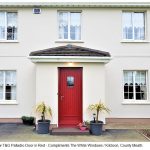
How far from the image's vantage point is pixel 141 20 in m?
17.5

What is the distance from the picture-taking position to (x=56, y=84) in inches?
571

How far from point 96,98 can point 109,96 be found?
249cm

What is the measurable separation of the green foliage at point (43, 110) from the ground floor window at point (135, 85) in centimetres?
509

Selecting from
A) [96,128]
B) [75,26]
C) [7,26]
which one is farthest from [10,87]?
[96,128]

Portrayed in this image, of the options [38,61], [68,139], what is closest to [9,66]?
[38,61]

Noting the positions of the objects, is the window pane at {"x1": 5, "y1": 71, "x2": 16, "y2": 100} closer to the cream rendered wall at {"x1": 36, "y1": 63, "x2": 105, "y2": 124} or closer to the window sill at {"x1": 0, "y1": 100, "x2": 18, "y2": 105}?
the window sill at {"x1": 0, "y1": 100, "x2": 18, "y2": 105}

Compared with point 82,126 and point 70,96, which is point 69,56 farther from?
point 82,126

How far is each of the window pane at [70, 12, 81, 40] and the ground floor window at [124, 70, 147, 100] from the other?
355cm

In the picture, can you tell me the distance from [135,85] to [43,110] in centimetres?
608

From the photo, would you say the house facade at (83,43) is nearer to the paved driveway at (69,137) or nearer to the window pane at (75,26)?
the window pane at (75,26)

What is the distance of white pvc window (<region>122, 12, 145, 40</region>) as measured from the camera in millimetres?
17391

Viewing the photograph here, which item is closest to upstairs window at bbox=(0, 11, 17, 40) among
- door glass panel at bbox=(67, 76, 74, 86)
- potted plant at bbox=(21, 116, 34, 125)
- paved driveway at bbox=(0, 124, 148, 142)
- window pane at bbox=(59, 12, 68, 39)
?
window pane at bbox=(59, 12, 68, 39)

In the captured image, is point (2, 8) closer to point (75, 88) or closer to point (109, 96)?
point (75, 88)

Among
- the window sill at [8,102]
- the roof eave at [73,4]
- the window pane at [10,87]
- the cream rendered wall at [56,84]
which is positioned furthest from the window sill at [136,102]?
the window pane at [10,87]
